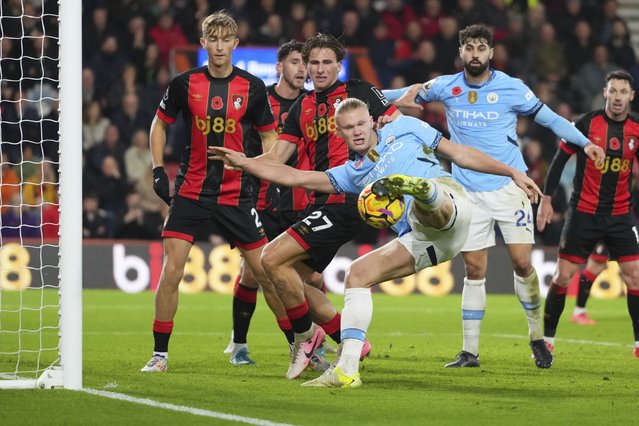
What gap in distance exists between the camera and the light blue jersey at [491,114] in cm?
881

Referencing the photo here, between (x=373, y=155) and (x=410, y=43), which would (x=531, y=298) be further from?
(x=410, y=43)

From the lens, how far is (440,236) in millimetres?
7070

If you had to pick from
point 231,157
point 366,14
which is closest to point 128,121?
point 366,14

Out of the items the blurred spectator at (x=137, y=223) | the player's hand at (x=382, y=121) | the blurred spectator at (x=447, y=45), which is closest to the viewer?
the player's hand at (x=382, y=121)

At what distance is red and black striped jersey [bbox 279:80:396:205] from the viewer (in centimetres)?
793

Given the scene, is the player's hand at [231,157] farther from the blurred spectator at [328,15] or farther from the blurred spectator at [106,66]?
the blurred spectator at [328,15]

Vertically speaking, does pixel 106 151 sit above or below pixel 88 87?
below

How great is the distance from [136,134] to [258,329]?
6.02 meters

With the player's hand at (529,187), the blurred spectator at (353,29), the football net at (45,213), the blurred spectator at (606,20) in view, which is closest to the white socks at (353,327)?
the player's hand at (529,187)

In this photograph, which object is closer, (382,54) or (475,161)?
A: (475,161)

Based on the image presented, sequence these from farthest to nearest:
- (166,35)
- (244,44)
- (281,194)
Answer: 1. (166,35)
2. (244,44)
3. (281,194)

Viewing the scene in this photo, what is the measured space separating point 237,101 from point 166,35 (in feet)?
34.9

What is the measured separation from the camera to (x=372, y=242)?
17281mm

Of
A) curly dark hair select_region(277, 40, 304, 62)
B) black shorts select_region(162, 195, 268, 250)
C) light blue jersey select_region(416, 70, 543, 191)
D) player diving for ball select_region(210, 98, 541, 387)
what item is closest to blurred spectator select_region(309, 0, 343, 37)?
curly dark hair select_region(277, 40, 304, 62)
